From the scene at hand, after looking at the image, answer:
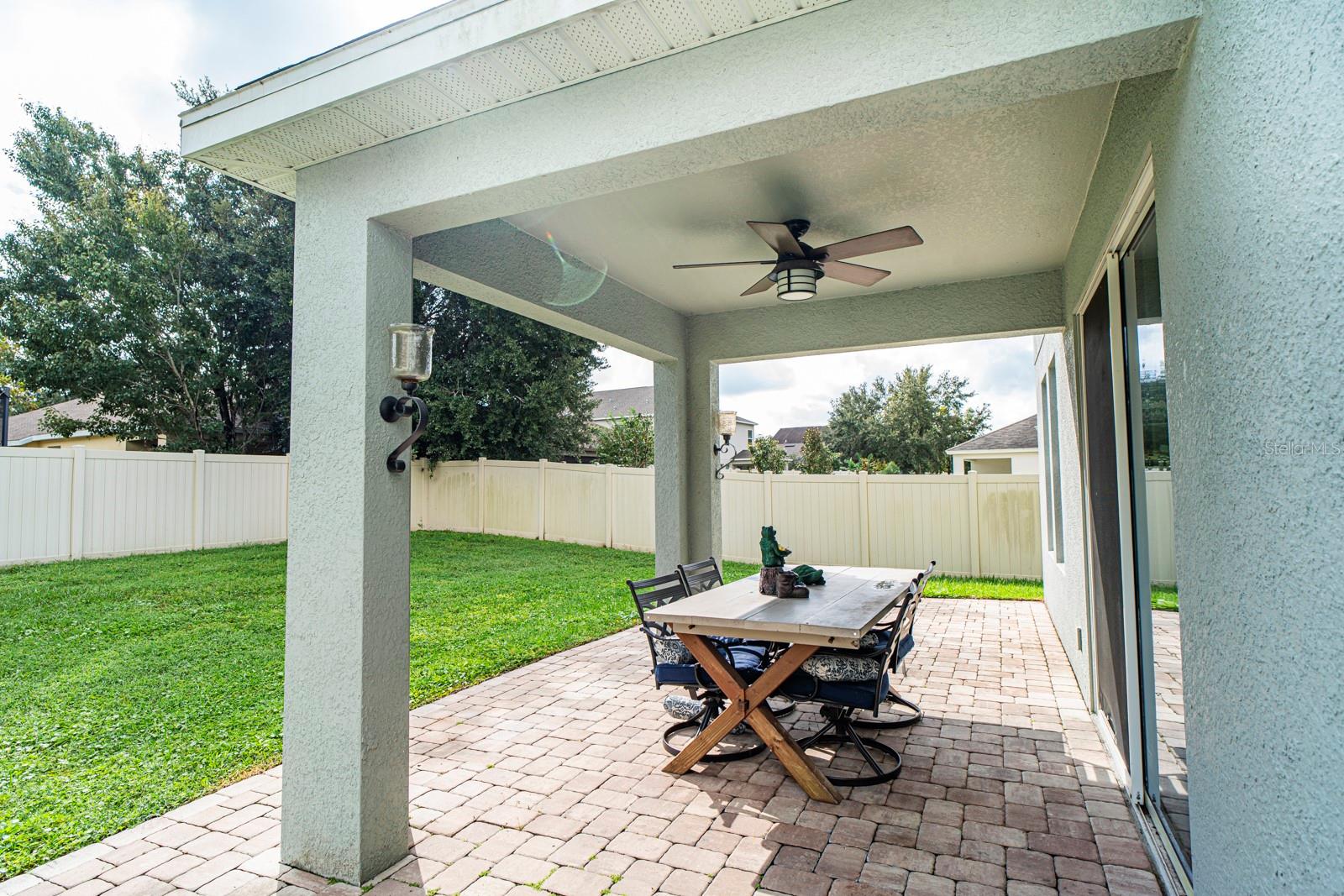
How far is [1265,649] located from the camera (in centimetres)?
128

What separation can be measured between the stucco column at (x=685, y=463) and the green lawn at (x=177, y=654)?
1.18 meters

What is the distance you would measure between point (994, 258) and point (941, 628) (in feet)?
11.8

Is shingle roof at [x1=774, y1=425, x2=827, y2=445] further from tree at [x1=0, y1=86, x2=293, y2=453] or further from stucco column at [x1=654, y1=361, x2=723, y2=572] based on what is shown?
stucco column at [x1=654, y1=361, x2=723, y2=572]

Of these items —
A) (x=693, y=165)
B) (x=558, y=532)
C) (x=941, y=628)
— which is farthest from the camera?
(x=558, y=532)

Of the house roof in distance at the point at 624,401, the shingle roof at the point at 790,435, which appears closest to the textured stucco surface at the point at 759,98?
the house roof in distance at the point at 624,401

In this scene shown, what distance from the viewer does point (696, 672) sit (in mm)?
3631

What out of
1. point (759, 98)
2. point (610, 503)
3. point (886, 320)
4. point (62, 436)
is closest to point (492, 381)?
point (610, 503)

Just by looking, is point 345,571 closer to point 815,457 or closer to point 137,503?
point 137,503

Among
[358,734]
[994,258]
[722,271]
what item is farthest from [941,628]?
[358,734]

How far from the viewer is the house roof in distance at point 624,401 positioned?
2725 cm

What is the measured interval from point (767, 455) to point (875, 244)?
15.7m

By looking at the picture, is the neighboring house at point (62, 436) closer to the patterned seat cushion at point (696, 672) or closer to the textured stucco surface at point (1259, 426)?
the patterned seat cushion at point (696, 672)

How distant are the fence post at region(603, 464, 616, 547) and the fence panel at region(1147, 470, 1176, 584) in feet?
34.1

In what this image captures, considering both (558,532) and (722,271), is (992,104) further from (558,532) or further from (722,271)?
(558,532)
